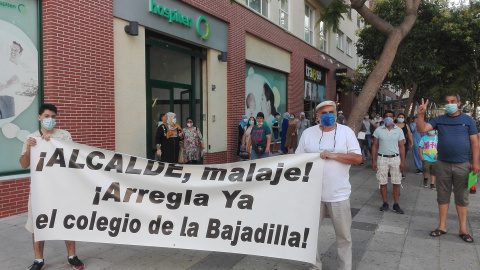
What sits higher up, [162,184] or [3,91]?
[3,91]

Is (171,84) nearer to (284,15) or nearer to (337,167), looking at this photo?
(337,167)

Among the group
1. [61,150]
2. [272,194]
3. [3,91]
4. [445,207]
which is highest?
[3,91]

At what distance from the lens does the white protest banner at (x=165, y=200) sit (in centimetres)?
383

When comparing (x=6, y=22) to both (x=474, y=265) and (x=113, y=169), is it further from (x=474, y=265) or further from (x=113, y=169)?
(x=474, y=265)

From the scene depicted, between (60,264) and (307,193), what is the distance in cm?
288

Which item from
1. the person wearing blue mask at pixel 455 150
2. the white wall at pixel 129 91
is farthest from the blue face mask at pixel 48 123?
the person wearing blue mask at pixel 455 150

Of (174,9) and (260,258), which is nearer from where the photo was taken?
(260,258)

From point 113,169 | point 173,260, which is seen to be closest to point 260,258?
point 173,260

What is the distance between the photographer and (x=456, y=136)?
5.03 metres

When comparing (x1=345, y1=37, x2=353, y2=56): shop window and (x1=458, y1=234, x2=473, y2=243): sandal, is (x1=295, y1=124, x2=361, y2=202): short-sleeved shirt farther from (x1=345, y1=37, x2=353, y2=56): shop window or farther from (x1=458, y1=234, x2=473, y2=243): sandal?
(x1=345, y1=37, x2=353, y2=56): shop window

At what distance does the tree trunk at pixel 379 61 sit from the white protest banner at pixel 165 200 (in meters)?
3.21

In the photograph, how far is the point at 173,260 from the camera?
14.3ft

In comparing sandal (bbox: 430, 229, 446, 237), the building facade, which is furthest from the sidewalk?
the building facade

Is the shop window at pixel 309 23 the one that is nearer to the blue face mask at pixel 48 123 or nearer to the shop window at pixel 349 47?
the shop window at pixel 349 47
